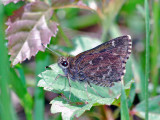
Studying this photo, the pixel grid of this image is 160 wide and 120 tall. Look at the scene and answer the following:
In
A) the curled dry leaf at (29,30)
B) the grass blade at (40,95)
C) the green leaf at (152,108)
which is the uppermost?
the curled dry leaf at (29,30)

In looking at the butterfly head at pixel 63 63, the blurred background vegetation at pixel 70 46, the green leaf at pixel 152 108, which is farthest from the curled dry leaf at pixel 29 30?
the green leaf at pixel 152 108

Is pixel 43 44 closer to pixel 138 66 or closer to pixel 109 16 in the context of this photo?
pixel 109 16

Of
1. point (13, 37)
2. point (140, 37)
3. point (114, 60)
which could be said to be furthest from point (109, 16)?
point (140, 37)

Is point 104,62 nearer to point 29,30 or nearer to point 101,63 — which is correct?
point 101,63

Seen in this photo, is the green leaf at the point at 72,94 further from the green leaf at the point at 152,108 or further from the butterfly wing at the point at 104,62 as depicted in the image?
the green leaf at the point at 152,108

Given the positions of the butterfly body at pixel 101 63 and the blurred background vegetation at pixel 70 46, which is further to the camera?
the butterfly body at pixel 101 63

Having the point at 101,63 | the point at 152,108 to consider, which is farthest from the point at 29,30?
the point at 152,108
